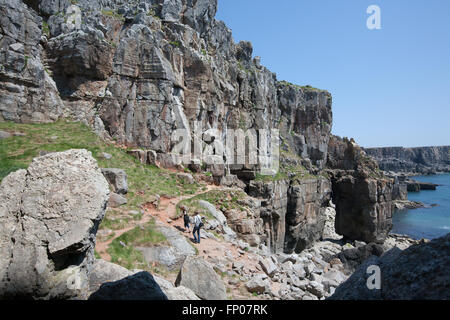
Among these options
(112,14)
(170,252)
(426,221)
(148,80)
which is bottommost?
(426,221)

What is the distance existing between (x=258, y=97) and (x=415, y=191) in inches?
5152

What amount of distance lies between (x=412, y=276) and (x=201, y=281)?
6118 mm

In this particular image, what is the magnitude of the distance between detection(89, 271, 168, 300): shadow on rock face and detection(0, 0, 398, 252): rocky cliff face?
20787 mm

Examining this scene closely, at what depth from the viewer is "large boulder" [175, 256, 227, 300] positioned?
761 cm

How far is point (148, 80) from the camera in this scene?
2598 cm

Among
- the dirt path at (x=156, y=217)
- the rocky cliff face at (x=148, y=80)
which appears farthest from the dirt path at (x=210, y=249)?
the rocky cliff face at (x=148, y=80)

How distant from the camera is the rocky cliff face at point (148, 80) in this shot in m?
21.3

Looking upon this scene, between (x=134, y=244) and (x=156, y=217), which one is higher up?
(x=156, y=217)

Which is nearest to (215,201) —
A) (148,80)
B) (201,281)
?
(201,281)

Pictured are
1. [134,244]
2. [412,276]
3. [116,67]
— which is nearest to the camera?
[412,276]

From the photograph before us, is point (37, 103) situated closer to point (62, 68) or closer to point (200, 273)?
point (62, 68)

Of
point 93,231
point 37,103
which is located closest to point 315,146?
point 37,103

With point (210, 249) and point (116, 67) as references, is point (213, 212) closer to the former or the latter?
point (210, 249)
